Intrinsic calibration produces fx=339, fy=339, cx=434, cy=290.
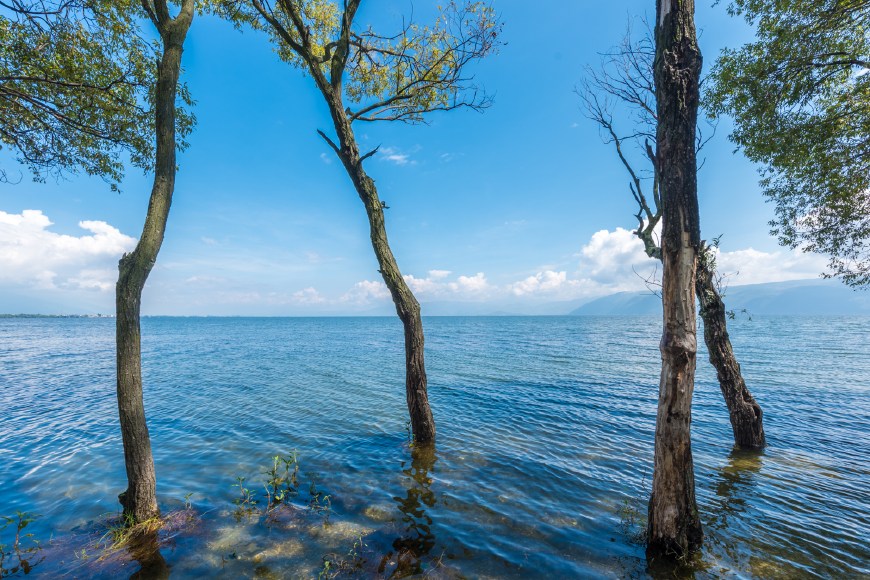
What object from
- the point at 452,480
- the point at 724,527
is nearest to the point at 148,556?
the point at 452,480

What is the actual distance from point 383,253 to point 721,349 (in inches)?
364

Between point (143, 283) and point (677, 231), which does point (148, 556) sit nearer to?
Result: point (143, 283)

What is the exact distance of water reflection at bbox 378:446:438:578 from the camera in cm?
517

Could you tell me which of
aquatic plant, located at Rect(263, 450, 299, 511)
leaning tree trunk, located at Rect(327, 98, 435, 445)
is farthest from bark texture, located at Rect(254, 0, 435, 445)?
aquatic plant, located at Rect(263, 450, 299, 511)

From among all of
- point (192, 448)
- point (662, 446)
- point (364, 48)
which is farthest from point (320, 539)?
point (364, 48)

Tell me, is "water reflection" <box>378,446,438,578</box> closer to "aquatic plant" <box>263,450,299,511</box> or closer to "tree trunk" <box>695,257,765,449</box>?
"aquatic plant" <box>263,450,299,511</box>

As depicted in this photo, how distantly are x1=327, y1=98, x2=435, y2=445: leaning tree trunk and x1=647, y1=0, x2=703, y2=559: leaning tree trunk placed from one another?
5480 millimetres

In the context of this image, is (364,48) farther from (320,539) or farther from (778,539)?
(778,539)

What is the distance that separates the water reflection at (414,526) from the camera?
517cm

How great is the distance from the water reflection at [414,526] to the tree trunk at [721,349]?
26.4 ft

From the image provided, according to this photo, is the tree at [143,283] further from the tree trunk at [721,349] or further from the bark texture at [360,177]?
the tree trunk at [721,349]

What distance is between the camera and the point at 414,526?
20.7 feet

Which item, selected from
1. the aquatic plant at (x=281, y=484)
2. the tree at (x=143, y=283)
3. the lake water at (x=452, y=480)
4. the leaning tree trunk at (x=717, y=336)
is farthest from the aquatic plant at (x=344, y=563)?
the leaning tree trunk at (x=717, y=336)

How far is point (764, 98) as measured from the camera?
29.1 ft
